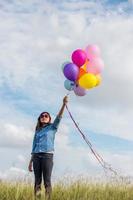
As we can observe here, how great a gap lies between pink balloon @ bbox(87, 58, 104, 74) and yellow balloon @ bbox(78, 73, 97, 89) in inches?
6.2

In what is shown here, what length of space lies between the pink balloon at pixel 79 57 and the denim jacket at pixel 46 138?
4.33 ft

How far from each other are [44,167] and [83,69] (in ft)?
7.32

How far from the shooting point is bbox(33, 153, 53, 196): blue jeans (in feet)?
27.2

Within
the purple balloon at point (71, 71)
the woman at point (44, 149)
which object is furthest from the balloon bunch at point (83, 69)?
the woman at point (44, 149)

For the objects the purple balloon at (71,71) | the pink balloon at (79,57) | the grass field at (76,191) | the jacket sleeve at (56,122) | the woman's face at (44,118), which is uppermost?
the pink balloon at (79,57)

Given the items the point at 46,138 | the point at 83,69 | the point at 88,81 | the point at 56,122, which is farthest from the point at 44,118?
the point at 83,69

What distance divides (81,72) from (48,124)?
1.43m

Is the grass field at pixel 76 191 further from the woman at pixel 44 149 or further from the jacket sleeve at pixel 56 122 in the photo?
the jacket sleeve at pixel 56 122

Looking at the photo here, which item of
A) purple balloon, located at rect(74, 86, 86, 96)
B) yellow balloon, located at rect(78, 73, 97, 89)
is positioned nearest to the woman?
yellow balloon, located at rect(78, 73, 97, 89)

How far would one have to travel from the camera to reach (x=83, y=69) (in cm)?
933

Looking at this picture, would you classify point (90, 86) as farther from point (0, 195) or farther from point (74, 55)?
point (0, 195)

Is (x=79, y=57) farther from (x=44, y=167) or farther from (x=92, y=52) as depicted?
(x=44, y=167)

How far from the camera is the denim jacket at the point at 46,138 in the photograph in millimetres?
8375

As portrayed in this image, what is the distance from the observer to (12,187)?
29.8 feet
